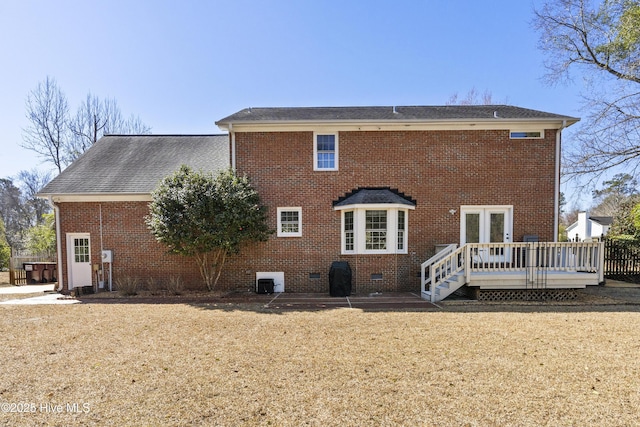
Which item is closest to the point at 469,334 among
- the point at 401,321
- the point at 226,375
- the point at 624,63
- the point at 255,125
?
the point at 401,321

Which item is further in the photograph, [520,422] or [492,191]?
[492,191]

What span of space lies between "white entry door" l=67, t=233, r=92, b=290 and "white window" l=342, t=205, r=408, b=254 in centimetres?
975

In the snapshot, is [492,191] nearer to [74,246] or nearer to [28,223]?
[74,246]

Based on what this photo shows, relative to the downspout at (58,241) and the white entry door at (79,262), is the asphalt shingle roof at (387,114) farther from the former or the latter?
the white entry door at (79,262)

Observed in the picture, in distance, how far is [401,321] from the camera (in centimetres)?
695

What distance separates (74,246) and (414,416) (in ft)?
43.1

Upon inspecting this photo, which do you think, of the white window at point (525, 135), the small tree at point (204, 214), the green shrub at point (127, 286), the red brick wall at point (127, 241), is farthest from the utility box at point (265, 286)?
the white window at point (525, 135)

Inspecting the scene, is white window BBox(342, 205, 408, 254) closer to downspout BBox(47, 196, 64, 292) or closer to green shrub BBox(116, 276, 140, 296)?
green shrub BBox(116, 276, 140, 296)

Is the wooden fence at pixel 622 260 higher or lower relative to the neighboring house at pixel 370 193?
lower

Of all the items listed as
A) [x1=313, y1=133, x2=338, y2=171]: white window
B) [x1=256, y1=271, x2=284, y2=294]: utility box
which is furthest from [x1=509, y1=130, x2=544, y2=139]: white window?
[x1=256, y1=271, x2=284, y2=294]: utility box

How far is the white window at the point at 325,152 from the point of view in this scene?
1098cm

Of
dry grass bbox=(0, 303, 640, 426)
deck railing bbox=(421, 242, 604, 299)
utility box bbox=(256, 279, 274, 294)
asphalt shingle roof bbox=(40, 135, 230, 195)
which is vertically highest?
asphalt shingle roof bbox=(40, 135, 230, 195)

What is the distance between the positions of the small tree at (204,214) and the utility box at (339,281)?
2.77 m

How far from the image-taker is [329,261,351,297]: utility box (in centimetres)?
997
